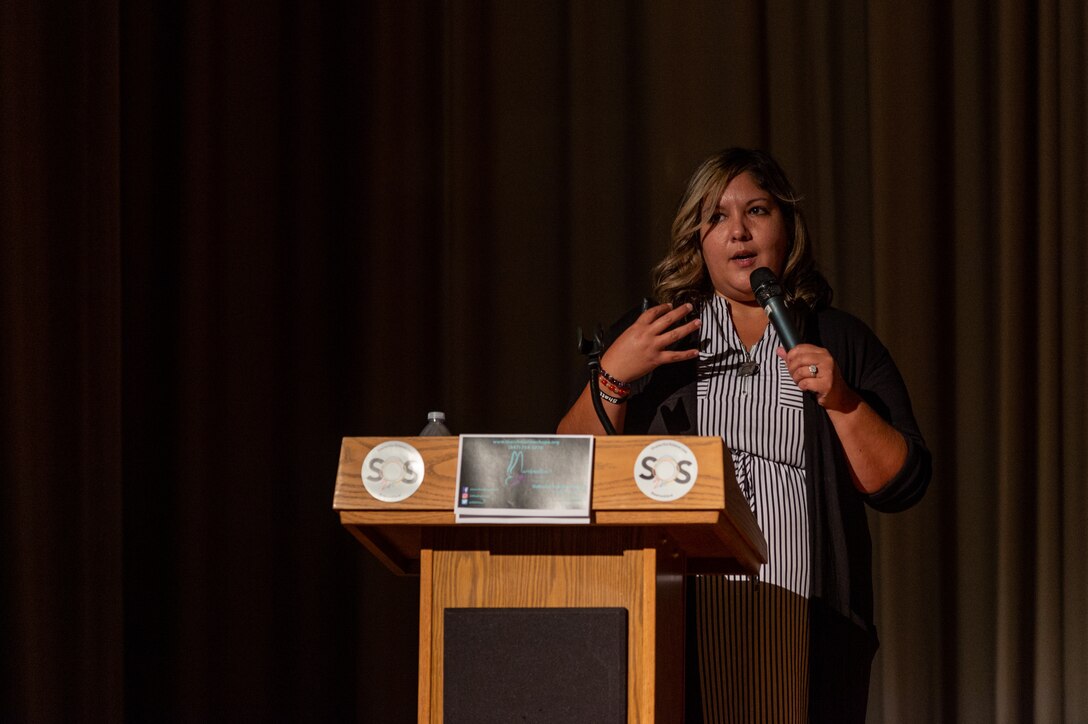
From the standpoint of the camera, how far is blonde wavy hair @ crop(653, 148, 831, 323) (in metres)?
2.02

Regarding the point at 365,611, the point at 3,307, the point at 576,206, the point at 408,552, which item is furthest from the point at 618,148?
the point at 408,552

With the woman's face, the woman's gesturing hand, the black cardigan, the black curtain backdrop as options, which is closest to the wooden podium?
the woman's gesturing hand

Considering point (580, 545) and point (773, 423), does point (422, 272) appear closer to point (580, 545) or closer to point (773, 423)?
point (773, 423)

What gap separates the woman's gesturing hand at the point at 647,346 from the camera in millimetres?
1658

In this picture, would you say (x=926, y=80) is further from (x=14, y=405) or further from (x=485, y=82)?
(x=14, y=405)

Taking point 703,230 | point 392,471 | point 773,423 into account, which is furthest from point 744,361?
point 392,471

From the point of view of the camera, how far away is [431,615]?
1339 millimetres

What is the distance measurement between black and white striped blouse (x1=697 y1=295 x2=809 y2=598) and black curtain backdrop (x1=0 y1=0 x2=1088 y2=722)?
4.40ft

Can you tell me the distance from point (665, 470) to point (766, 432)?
63 centimetres

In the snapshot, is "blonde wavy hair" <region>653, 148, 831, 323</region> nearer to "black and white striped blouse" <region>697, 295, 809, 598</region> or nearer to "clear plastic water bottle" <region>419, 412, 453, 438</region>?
"black and white striped blouse" <region>697, 295, 809, 598</region>

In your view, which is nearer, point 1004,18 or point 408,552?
point 408,552

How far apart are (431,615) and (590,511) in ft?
0.73

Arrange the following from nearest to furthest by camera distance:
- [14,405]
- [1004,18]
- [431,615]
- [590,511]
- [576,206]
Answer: [590,511]
[431,615]
[14,405]
[1004,18]
[576,206]

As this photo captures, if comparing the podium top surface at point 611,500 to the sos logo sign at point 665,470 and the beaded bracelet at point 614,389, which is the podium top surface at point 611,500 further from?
the beaded bracelet at point 614,389
